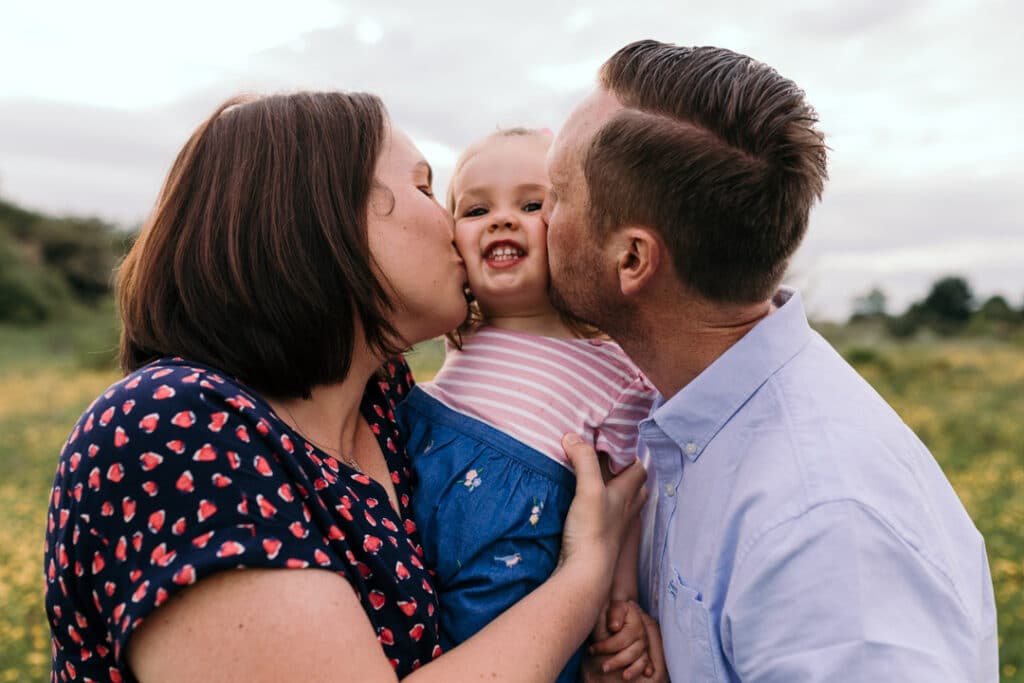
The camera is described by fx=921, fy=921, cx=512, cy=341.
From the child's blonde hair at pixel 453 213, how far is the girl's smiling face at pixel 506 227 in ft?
0.16

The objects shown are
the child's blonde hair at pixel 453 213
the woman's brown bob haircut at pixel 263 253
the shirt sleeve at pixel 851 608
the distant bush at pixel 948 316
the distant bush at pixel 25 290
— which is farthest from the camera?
the distant bush at pixel 25 290

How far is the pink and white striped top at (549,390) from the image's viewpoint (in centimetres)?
236

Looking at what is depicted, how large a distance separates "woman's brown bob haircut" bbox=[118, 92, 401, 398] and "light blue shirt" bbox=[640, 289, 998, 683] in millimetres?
760

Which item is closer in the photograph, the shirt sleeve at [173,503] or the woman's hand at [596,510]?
the shirt sleeve at [173,503]

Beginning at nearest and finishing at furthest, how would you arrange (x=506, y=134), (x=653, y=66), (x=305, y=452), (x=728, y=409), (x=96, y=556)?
(x=96, y=556) < (x=305, y=452) < (x=728, y=409) < (x=653, y=66) < (x=506, y=134)

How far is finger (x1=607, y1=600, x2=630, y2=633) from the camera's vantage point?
2141 millimetres

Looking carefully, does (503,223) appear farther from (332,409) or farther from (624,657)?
(624,657)

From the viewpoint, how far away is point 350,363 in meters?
1.99

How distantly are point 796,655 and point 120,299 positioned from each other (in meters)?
1.51

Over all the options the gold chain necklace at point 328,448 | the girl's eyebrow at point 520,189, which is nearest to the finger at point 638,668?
the gold chain necklace at point 328,448

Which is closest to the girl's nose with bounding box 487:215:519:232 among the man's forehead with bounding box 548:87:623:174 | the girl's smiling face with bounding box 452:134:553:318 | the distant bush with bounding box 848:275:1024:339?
the girl's smiling face with bounding box 452:134:553:318

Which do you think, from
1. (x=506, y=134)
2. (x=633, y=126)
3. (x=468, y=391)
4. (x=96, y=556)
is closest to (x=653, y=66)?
(x=633, y=126)

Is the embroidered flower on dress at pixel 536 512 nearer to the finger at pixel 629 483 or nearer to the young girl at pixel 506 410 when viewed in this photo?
the young girl at pixel 506 410

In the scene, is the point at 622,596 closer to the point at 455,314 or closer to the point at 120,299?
the point at 455,314
